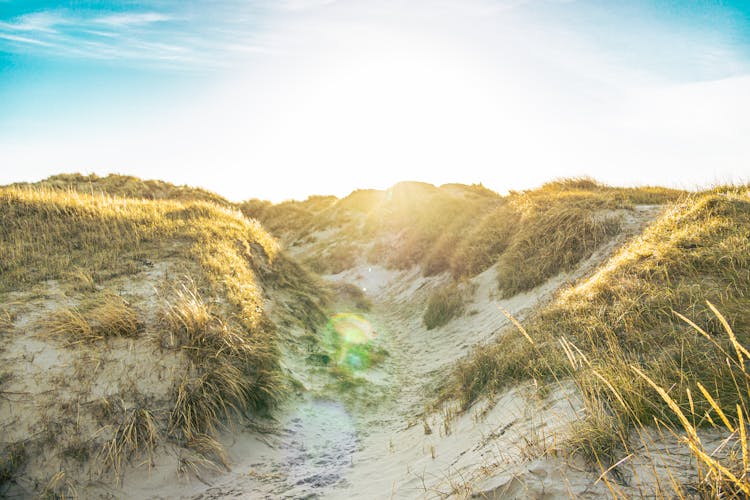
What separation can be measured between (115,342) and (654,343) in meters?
7.51

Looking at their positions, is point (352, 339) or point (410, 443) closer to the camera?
point (410, 443)

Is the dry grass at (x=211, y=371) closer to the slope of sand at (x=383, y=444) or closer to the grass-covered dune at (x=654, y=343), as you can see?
the slope of sand at (x=383, y=444)

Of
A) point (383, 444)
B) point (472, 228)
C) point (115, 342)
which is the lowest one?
point (383, 444)

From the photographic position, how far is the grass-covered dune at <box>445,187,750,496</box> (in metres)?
3.08

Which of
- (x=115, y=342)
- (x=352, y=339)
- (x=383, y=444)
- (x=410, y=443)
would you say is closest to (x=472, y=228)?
(x=352, y=339)

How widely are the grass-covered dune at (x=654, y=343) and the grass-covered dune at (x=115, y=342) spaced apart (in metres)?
4.05

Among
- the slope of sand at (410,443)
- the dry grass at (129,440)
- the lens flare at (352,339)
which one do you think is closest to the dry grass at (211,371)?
the dry grass at (129,440)

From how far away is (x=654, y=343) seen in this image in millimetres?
4582

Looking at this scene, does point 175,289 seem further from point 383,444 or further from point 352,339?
point 352,339

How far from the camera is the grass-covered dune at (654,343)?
3078mm

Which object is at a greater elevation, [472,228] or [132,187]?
[132,187]

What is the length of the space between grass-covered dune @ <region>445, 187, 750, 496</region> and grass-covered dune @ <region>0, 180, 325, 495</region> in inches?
159

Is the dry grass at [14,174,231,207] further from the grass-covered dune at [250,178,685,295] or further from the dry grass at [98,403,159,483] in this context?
the dry grass at [98,403,159,483]

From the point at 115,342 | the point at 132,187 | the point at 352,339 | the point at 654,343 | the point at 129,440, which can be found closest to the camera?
the point at 654,343
